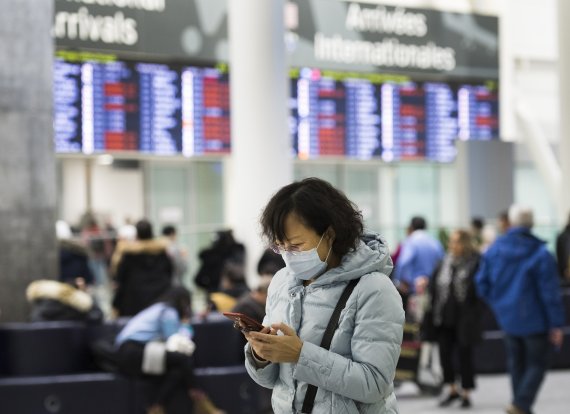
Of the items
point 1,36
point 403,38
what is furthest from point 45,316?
point 403,38

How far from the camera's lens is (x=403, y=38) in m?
15.6

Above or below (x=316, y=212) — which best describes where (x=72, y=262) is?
below

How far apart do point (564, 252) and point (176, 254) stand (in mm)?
4509

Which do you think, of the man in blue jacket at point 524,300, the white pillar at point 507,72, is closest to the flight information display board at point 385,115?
the white pillar at point 507,72

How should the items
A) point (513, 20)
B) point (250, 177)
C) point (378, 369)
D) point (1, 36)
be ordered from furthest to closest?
1. point (513, 20)
2. point (250, 177)
3. point (1, 36)
4. point (378, 369)

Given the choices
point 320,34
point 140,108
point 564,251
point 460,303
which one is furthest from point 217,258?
point 564,251

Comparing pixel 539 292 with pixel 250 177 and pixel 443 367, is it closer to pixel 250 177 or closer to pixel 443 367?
pixel 443 367

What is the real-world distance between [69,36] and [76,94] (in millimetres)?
611

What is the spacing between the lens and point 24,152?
391 inches

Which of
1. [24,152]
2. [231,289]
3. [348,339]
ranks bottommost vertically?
[231,289]

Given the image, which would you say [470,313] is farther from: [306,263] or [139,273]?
[306,263]

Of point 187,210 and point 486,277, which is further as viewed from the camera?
point 187,210

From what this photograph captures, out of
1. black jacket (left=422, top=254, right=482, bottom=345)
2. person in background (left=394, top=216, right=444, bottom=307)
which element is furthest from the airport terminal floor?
person in background (left=394, top=216, right=444, bottom=307)

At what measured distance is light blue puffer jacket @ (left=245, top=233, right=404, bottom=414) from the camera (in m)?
3.23
